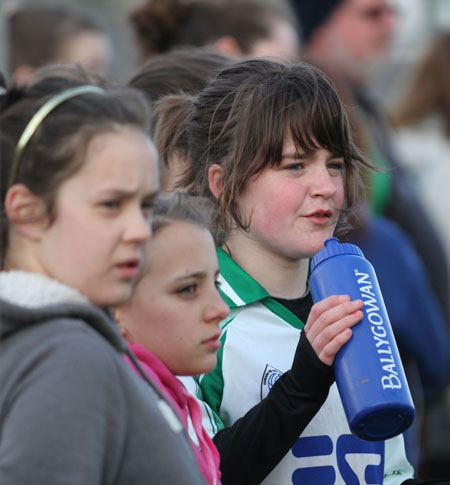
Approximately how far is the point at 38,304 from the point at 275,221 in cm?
84

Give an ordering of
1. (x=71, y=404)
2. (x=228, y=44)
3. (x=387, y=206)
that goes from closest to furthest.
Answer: (x=71, y=404) → (x=228, y=44) → (x=387, y=206)

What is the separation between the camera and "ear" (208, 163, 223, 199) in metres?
2.53

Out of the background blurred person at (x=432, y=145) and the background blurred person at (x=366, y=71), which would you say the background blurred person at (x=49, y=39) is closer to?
the background blurred person at (x=366, y=71)

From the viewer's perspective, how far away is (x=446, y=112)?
6125 millimetres

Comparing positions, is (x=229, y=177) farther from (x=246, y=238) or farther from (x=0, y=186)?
(x=0, y=186)

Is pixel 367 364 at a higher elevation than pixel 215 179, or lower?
lower

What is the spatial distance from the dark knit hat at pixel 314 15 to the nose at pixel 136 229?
4031mm

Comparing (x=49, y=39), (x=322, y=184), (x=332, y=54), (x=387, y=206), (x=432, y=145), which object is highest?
(x=322, y=184)

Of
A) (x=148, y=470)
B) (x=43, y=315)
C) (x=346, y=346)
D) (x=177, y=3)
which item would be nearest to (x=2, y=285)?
(x=43, y=315)

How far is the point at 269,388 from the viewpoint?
8.11 feet

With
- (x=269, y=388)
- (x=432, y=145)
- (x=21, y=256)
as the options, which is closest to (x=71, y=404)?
(x=21, y=256)

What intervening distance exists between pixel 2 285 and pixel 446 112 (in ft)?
15.4

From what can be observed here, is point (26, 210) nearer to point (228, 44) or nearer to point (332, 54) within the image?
point (228, 44)

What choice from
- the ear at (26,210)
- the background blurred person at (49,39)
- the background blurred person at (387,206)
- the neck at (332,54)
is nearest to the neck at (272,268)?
the ear at (26,210)
